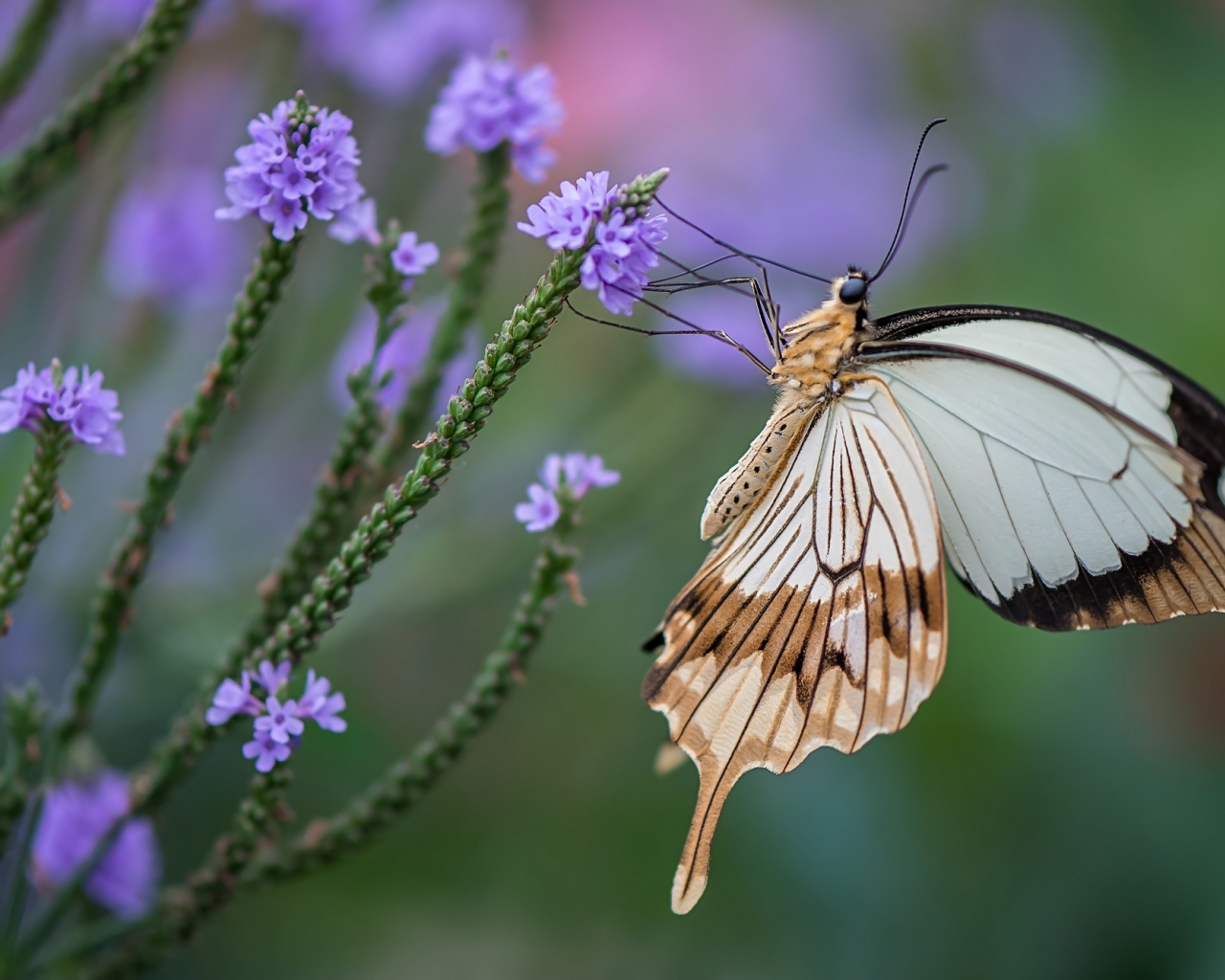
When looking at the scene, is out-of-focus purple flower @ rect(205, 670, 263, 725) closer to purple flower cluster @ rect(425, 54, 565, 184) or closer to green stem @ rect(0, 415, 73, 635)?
green stem @ rect(0, 415, 73, 635)

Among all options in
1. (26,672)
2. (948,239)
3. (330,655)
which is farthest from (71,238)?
(948,239)

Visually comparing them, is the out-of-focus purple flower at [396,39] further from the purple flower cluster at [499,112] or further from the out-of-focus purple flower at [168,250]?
the purple flower cluster at [499,112]

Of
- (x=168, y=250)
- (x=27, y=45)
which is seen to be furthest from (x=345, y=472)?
(x=168, y=250)

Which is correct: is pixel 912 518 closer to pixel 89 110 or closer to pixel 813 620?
pixel 813 620

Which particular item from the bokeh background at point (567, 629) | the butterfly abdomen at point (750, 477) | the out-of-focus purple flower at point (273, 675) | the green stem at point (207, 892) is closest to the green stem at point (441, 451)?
the out-of-focus purple flower at point (273, 675)

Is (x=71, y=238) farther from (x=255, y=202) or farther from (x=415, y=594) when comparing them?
(x=255, y=202)

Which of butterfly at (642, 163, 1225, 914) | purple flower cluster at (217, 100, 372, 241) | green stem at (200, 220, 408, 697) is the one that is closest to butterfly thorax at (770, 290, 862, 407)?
butterfly at (642, 163, 1225, 914)
